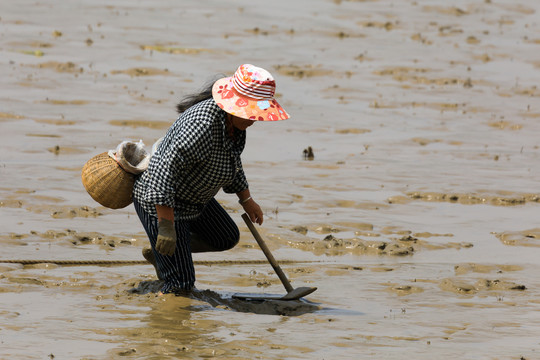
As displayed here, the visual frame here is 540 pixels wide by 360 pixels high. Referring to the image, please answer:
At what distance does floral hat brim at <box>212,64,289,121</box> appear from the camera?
501cm

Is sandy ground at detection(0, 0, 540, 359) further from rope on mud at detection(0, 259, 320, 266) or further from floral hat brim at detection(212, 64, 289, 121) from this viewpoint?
floral hat brim at detection(212, 64, 289, 121)

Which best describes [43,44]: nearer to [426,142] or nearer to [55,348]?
[426,142]

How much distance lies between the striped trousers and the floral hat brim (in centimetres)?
79

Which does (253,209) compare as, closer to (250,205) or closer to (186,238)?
(250,205)

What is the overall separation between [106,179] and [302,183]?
3551 mm

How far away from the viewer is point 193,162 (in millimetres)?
5152

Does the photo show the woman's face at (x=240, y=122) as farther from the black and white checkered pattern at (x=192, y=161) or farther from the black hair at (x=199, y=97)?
the black hair at (x=199, y=97)

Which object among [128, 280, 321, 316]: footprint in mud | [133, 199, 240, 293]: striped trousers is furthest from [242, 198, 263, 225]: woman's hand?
[128, 280, 321, 316]: footprint in mud

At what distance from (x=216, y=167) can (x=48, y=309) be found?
1.24m

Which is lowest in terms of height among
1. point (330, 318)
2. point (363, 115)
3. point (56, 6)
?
point (330, 318)

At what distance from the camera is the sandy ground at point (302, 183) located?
5.15 m

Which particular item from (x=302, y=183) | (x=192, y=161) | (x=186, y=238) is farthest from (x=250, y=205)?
(x=302, y=183)

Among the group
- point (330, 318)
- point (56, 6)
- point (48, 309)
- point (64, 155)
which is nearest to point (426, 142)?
point (64, 155)

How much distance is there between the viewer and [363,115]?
11.6 m
